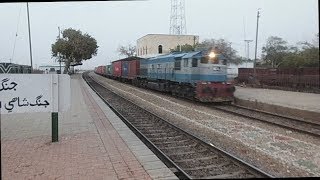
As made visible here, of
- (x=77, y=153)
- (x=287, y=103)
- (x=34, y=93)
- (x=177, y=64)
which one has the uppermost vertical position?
(x=177, y=64)

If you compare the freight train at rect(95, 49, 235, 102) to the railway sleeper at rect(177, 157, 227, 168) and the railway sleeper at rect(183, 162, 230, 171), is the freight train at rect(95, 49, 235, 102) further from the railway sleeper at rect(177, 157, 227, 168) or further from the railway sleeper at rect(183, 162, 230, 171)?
the railway sleeper at rect(183, 162, 230, 171)

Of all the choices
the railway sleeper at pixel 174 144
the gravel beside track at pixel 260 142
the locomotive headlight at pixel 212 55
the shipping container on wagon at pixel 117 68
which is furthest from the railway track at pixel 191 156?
the shipping container on wagon at pixel 117 68

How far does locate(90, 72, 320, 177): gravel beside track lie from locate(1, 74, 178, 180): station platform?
2.34 meters

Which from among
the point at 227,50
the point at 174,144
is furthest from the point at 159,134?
the point at 227,50

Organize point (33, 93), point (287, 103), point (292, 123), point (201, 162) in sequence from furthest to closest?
1. point (287, 103)
2. point (292, 123)
3. point (33, 93)
4. point (201, 162)

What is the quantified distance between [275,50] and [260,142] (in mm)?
7493

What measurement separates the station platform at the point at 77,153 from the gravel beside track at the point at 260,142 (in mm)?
2343

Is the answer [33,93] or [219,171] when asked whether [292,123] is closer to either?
[219,171]

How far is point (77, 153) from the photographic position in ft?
24.5

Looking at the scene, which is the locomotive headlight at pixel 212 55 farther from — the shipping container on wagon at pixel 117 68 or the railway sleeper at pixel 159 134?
the shipping container on wagon at pixel 117 68

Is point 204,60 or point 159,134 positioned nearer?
point 159,134

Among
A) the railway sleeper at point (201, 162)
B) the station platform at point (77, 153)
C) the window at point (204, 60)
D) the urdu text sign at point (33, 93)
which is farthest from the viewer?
the window at point (204, 60)

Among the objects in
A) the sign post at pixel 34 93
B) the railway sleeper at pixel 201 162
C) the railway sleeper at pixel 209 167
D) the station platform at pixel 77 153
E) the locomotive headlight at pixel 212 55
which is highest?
the locomotive headlight at pixel 212 55

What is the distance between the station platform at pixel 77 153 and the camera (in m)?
5.95
